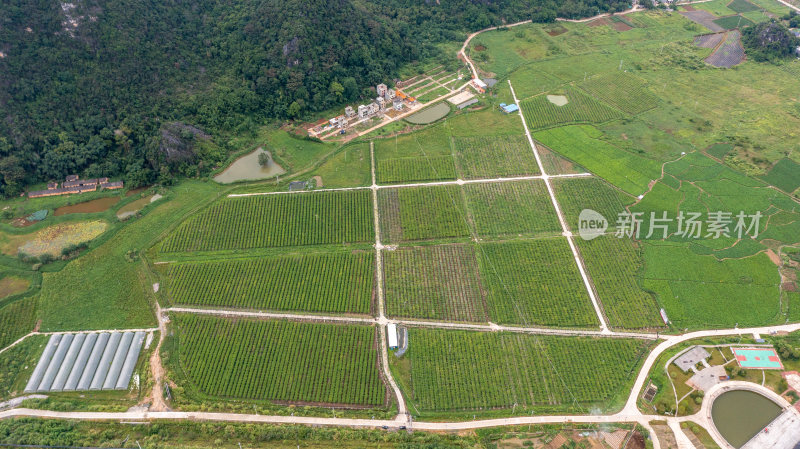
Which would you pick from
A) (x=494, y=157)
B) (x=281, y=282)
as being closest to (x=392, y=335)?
(x=281, y=282)

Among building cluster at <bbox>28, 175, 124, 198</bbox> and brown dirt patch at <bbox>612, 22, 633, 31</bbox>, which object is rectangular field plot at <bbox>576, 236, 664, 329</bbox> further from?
building cluster at <bbox>28, 175, 124, 198</bbox>

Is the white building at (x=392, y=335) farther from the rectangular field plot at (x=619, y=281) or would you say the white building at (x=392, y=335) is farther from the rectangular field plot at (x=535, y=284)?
the rectangular field plot at (x=619, y=281)

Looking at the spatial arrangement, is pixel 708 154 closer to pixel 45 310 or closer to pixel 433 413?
pixel 433 413

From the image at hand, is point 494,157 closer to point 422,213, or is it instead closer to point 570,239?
point 422,213

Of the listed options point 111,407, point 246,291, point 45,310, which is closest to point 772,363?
point 246,291

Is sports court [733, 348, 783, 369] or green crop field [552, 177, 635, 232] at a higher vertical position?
green crop field [552, 177, 635, 232]

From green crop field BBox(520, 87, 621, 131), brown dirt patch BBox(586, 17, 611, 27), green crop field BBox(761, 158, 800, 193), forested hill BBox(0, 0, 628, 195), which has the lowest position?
green crop field BBox(761, 158, 800, 193)

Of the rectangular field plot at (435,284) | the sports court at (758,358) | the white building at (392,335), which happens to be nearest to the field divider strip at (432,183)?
the rectangular field plot at (435,284)

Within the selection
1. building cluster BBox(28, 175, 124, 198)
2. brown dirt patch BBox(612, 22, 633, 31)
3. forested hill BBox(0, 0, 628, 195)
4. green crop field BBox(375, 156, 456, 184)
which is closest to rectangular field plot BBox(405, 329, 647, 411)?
green crop field BBox(375, 156, 456, 184)

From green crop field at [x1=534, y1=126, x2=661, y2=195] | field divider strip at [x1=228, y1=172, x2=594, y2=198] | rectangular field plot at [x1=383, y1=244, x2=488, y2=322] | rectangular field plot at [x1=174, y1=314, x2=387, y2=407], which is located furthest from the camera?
green crop field at [x1=534, y1=126, x2=661, y2=195]
